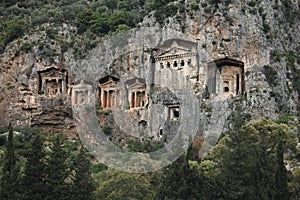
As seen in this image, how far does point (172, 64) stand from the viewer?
8144 centimetres

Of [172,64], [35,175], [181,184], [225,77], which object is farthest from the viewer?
[172,64]

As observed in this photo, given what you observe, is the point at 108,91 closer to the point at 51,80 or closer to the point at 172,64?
the point at 51,80

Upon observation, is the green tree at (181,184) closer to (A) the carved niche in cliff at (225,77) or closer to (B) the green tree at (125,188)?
(B) the green tree at (125,188)

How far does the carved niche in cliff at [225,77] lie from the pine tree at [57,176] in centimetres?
2622

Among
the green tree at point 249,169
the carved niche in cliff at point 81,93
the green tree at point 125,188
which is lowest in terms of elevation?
the green tree at point 125,188

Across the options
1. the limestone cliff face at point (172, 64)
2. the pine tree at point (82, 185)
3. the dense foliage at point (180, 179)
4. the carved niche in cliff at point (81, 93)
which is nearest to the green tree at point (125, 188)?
the dense foliage at point (180, 179)

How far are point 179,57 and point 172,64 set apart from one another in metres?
0.95

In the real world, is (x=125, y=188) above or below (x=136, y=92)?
below

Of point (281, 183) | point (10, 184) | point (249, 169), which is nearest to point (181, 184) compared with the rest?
point (249, 169)

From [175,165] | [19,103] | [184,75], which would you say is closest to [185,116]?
[184,75]

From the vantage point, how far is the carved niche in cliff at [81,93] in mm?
84500

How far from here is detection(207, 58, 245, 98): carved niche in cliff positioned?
79.2 m

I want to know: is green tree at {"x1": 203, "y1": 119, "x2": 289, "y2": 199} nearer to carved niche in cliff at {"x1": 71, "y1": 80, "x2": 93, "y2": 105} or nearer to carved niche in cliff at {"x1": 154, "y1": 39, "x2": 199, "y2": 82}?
carved niche in cliff at {"x1": 154, "y1": 39, "x2": 199, "y2": 82}

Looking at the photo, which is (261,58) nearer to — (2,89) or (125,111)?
(125,111)
